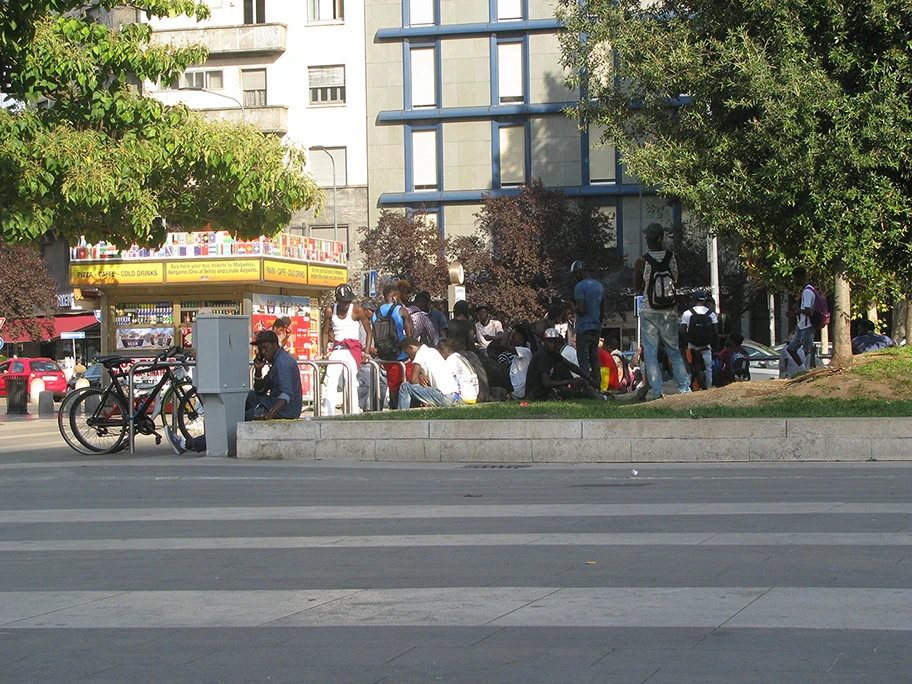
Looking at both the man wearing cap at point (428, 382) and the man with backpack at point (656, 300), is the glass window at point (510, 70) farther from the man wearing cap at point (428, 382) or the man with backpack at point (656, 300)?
the man with backpack at point (656, 300)

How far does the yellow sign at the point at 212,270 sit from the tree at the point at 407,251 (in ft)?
62.1

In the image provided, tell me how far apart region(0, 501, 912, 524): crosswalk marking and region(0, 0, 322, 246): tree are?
9261 mm

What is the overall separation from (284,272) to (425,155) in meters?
24.1

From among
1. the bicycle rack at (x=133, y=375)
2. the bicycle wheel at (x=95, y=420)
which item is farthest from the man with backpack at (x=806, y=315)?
the bicycle wheel at (x=95, y=420)

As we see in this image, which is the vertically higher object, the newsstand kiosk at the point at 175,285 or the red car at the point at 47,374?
the newsstand kiosk at the point at 175,285

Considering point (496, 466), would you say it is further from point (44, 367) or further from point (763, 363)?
point (44, 367)

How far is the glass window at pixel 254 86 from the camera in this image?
53312 millimetres

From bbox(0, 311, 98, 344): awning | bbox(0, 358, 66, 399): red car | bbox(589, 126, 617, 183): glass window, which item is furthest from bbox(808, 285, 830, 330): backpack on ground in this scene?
bbox(0, 311, 98, 344): awning

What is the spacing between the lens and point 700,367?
19.2 meters

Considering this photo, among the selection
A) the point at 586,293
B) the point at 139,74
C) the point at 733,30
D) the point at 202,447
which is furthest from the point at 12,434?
the point at 733,30

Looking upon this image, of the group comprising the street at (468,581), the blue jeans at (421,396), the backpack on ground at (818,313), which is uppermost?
the backpack on ground at (818,313)

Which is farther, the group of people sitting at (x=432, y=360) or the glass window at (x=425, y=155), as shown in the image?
the glass window at (x=425, y=155)

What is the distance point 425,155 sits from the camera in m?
52.6

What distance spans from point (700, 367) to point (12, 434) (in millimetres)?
11538
